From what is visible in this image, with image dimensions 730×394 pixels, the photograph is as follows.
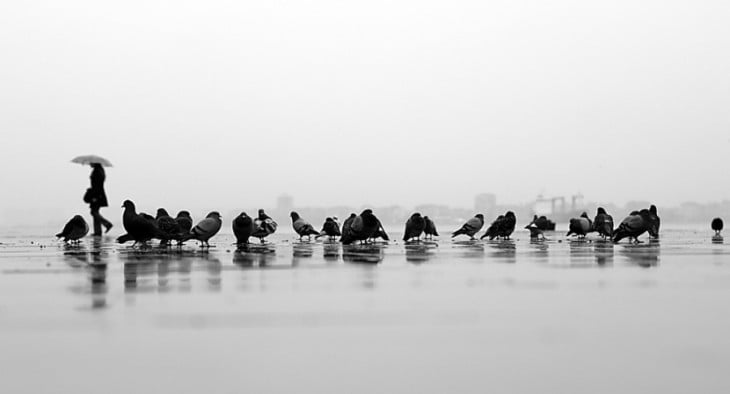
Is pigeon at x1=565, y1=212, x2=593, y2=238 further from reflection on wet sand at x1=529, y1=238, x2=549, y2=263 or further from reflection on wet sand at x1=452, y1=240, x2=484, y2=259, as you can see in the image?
reflection on wet sand at x1=452, y1=240, x2=484, y2=259

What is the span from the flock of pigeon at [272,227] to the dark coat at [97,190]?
528cm

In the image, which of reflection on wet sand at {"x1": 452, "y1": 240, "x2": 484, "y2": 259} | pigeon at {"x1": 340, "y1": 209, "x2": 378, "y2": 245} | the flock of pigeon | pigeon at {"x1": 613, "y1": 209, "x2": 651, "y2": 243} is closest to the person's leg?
the flock of pigeon

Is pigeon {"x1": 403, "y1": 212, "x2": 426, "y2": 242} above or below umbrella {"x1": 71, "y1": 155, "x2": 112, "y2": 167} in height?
below

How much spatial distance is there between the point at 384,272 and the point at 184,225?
10.4m

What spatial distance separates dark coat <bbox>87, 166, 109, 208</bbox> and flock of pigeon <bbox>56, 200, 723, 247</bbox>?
5278 mm

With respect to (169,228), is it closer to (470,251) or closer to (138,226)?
(138,226)

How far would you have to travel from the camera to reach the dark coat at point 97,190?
26500 millimetres

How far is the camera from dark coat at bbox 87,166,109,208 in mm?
26500

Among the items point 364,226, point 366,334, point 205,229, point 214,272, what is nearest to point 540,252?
point 364,226

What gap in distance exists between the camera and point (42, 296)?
6.81 m

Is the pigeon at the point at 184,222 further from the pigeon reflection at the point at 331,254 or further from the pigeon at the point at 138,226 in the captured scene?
the pigeon reflection at the point at 331,254

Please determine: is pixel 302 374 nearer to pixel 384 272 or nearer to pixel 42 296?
pixel 42 296

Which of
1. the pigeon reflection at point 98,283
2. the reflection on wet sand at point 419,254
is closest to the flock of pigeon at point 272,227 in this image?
the reflection on wet sand at point 419,254

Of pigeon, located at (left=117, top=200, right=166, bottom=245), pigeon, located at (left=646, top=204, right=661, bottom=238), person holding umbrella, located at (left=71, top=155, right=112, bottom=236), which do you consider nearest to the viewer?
pigeon, located at (left=117, top=200, right=166, bottom=245)
